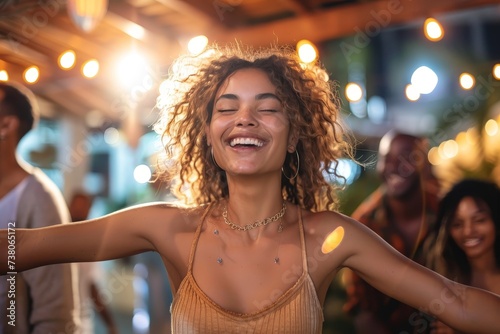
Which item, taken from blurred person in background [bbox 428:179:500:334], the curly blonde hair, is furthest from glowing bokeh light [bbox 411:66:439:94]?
the curly blonde hair

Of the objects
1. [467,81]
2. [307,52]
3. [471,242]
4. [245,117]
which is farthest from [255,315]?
[467,81]

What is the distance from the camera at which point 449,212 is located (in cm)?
272

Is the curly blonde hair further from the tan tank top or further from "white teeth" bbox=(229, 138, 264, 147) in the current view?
the tan tank top

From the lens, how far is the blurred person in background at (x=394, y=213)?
3289mm

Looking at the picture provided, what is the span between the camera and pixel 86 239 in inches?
74.3

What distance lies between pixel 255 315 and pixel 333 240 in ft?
1.05

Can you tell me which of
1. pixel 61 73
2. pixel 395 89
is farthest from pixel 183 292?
pixel 395 89

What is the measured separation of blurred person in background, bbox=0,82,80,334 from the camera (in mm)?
2408

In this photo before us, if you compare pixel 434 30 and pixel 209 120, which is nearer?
pixel 209 120

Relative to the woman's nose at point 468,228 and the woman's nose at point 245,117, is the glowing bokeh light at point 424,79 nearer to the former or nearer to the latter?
the woman's nose at point 468,228

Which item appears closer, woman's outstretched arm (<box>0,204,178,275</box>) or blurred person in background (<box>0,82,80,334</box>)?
woman's outstretched arm (<box>0,204,178,275</box>)

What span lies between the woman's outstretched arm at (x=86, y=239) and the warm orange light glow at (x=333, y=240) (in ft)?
1.56

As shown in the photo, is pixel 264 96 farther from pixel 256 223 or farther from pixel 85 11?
pixel 85 11

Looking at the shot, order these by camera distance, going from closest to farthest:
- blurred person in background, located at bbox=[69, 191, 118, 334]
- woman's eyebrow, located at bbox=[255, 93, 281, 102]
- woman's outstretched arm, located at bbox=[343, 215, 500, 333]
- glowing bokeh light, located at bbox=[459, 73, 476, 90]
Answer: woman's outstretched arm, located at bbox=[343, 215, 500, 333]
woman's eyebrow, located at bbox=[255, 93, 281, 102]
blurred person in background, located at bbox=[69, 191, 118, 334]
glowing bokeh light, located at bbox=[459, 73, 476, 90]
